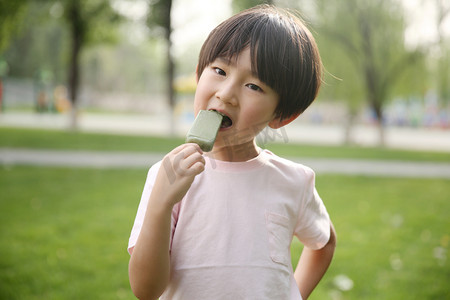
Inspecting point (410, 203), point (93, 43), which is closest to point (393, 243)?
point (410, 203)

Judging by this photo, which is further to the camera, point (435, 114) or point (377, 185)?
point (435, 114)

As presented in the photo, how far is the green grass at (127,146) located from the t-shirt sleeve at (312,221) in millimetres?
8741

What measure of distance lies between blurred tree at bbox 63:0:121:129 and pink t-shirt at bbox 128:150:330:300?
1488 cm

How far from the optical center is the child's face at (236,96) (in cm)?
119

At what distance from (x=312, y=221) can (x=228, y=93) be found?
1.68 ft

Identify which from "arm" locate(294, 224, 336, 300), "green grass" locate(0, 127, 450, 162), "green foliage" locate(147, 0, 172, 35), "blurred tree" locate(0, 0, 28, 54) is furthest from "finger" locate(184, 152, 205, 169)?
"green foliage" locate(147, 0, 172, 35)

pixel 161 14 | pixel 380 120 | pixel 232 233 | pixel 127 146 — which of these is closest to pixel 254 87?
pixel 232 233

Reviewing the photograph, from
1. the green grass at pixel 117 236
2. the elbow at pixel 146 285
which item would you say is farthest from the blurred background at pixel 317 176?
the elbow at pixel 146 285

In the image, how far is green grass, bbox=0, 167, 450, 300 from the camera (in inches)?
137

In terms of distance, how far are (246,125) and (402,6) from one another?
1436cm

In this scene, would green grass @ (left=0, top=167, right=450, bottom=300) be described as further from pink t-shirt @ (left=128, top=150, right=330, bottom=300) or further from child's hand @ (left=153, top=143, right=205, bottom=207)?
child's hand @ (left=153, top=143, right=205, bottom=207)

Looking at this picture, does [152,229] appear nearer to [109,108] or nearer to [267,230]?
[267,230]

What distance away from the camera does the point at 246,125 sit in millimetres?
1221

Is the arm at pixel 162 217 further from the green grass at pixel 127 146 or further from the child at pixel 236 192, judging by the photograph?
the green grass at pixel 127 146
